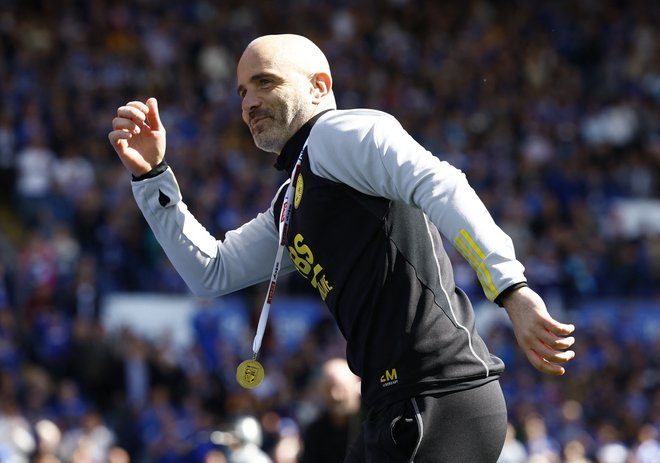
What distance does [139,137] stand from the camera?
12.4 ft

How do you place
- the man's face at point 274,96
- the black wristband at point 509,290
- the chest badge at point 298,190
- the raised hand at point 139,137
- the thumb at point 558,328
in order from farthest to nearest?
the raised hand at point 139,137, the man's face at point 274,96, the chest badge at point 298,190, the black wristband at point 509,290, the thumb at point 558,328

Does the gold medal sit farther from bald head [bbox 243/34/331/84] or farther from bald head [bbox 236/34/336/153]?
bald head [bbox 243/34/331/84]

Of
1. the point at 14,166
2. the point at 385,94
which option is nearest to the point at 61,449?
the point at 14,166

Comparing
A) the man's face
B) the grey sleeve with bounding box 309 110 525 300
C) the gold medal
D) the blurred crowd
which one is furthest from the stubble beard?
the blurred crowd

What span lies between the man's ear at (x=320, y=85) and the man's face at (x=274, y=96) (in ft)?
0.08

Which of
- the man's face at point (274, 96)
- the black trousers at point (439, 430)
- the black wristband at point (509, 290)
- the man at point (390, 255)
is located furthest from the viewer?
the man's face at point (274, 96)

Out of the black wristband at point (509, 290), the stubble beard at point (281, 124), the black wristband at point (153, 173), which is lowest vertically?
the black wristband at point (509, 290)

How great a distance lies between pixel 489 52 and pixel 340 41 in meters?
2.91

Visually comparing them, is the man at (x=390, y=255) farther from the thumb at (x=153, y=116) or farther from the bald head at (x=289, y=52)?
the thumb at (x=153, y=116)

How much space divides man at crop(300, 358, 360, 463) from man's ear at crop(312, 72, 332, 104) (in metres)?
2.82

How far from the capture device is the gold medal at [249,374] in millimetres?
3750

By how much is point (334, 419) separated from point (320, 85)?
10.3 feet

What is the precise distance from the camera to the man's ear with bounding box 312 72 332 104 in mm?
3572

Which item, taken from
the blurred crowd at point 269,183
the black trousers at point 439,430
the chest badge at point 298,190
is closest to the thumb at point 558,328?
the black trousers at point 439,430
